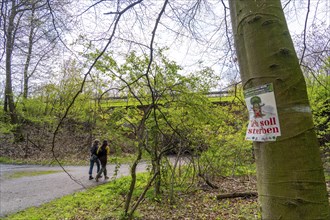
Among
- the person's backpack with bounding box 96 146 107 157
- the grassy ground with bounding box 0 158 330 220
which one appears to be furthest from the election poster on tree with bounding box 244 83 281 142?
the person's backpack with bounding box 96 146 107 157

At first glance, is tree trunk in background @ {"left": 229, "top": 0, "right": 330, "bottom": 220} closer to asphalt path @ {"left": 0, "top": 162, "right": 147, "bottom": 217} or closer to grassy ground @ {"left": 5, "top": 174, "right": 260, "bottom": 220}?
grassy ground @ {"left": 5, "top": 174, "right": 260, "bottom": 220}

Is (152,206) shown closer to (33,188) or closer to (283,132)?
(33,188)

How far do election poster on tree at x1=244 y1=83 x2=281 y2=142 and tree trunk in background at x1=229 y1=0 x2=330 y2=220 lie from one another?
19 mm

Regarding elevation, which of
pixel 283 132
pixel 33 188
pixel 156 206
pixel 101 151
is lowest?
pixel 156 206

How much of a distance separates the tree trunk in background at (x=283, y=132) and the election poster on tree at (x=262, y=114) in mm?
19

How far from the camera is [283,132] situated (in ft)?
3.18

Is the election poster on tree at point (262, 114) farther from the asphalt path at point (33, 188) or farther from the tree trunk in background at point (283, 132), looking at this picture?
the asphalt path at point (33, 188)

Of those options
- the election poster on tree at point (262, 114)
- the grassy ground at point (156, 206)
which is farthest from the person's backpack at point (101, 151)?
the election poster on tree at point (262, 114)

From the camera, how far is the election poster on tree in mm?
997

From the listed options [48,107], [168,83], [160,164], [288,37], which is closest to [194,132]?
[160,164]

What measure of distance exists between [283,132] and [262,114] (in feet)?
0.36

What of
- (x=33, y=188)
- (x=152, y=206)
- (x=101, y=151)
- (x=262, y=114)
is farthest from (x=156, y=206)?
(x=262, y=114)

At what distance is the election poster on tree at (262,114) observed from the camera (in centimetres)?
100

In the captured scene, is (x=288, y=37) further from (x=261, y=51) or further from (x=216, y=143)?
(x=216, y=143)
